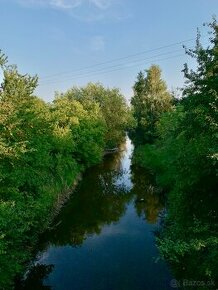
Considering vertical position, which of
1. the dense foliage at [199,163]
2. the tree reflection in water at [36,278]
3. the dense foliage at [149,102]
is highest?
the dense foliage at [149,102]

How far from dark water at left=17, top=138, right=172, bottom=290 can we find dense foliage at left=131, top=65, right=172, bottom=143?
23.9 meters

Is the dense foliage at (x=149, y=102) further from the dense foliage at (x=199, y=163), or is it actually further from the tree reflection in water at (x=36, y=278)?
the dense foliage at (x=199, y=163)

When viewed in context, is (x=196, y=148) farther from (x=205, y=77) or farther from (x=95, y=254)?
(x=95, y=254)

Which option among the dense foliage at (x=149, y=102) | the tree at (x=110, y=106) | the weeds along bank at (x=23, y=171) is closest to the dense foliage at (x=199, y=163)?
the weeds along bank at (x=23, y=171)

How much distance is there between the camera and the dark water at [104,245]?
80.4 ft

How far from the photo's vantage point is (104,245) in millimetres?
30797

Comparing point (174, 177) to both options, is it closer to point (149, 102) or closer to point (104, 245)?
point (104, 245)

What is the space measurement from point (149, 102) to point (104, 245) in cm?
4730

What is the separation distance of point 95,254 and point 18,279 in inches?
266

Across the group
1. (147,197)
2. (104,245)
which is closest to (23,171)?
(104,245)

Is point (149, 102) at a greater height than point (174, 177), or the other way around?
point (149, 102)

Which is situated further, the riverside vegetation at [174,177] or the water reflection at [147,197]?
the water reflection at [147,197]

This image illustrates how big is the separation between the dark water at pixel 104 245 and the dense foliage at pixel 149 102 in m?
23.9

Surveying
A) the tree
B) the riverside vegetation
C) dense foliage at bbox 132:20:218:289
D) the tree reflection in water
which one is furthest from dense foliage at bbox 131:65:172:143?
dense foliage at bbox 132:20:218:289
